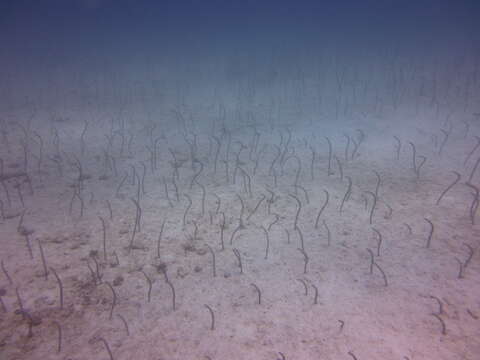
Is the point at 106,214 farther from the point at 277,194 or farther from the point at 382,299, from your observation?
the point at 382,299

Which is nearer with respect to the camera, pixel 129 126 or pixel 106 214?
pixel 106 214

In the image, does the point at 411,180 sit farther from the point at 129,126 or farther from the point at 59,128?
the point at 59,128

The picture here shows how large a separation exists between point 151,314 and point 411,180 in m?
5.06

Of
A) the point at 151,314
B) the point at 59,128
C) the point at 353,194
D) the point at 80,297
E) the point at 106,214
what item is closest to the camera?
the point at 151,314

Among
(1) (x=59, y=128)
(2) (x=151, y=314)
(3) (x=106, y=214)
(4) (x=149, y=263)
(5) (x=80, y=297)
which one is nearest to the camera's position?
(2) (x=151, y=314)

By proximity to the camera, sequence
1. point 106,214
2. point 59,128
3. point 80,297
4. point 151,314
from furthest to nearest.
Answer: point 59,128, point 106,214, point 80,297, point 151,314

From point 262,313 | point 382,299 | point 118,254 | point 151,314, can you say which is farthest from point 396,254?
point 118,254

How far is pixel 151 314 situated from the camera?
2955 mm

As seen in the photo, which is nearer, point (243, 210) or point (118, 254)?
point (118, 254)

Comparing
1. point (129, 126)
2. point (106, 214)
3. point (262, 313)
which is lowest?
point (262, 313)

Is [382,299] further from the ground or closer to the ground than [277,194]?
closer to the ground

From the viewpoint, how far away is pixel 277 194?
5219 mm

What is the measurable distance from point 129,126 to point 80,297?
648 centimetres

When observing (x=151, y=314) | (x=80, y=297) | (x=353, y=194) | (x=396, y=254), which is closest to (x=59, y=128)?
(x=80, y=297)
